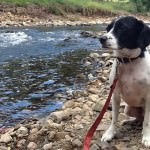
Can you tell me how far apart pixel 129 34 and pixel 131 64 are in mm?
385

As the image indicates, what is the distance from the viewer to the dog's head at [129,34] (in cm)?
469

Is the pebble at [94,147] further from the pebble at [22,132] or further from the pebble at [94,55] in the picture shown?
the pebble at [94,55]

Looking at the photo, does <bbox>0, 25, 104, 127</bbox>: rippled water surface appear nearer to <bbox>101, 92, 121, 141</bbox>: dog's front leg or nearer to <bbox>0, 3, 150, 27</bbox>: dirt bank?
<bbox>101, 92, 121, 141</bbox>: dog's front leg

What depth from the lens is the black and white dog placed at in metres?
4.70

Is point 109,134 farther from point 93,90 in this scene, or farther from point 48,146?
point 93,90

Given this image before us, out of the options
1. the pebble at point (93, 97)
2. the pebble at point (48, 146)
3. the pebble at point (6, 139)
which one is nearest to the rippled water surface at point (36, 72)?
the pebble at point (93, 97)

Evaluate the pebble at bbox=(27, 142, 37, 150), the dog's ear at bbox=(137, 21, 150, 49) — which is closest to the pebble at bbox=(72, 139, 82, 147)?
the pebble at bbox=(27, 142, 37, 150)

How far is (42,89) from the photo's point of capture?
34.9 ft

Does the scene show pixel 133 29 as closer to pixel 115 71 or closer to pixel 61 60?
pixel 115 71

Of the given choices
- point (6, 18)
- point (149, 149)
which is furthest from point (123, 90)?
point (6, 18)

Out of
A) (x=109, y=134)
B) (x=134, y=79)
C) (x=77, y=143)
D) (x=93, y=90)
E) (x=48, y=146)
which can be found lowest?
(x=93, y=90)

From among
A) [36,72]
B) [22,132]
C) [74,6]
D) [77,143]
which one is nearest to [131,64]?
[77,143]

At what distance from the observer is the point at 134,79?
4953 millimetres

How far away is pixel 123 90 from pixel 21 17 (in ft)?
105
